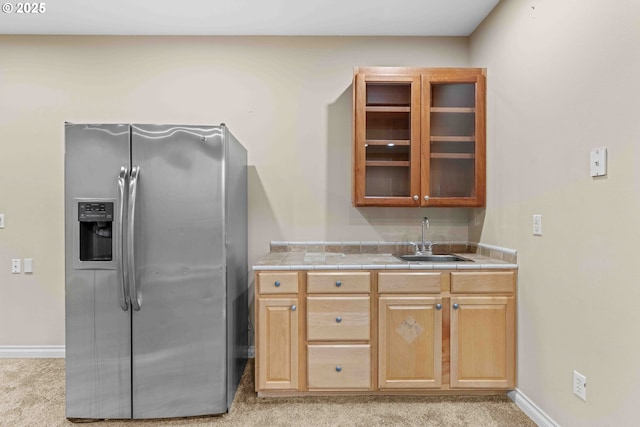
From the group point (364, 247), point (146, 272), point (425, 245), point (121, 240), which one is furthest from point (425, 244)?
point (121, 240)

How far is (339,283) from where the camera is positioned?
7.10ft

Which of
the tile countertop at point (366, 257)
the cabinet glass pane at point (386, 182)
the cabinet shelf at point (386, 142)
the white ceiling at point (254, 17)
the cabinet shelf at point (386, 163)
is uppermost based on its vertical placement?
the white ceiling at point (254, 17)

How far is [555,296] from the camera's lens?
6.03 feet

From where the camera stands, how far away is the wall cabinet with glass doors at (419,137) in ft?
8.19

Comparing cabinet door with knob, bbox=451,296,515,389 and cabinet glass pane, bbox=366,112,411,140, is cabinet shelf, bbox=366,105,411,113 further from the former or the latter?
cabinet door with knob, bbox=451,296,515,389

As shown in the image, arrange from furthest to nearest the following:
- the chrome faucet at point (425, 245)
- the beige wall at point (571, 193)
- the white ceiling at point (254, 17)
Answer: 1. the chrome faucet at point (425, 245)
2. the white ceiling at point (254, 17)
3. the beige wall at point (571, 193)

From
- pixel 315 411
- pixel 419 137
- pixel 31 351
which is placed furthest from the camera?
pixel 31 351

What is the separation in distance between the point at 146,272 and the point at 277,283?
2.51ft

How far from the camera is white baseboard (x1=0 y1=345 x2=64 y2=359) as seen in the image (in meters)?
2.79

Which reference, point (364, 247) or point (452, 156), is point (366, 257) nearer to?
point (364, 247)

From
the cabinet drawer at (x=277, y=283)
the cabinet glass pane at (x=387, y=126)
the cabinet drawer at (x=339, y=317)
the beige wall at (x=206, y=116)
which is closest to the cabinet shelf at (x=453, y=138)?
the cabinet glass pane at (x=387, y=126)

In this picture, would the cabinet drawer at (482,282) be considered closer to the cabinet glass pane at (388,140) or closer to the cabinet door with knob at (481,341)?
the cabinet door with knob at (481,341)

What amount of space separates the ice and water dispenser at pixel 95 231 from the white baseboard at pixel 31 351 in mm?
1447

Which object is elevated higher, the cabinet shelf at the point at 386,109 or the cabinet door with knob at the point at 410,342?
the cabinet shelf at the point at 386,109
